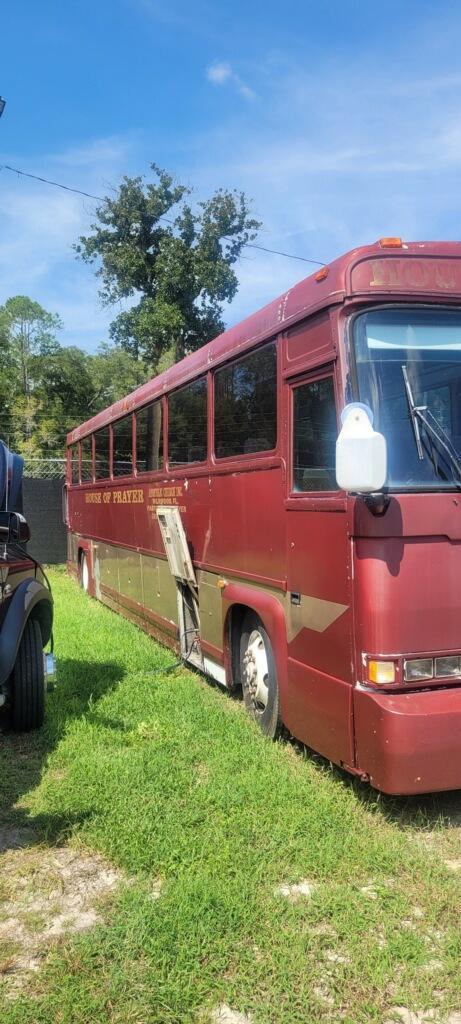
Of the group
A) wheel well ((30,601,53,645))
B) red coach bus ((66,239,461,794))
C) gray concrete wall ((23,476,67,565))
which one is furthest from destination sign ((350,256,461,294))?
gray concrete wall ((23,476,67,565))

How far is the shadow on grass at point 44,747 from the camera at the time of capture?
388 centimetres

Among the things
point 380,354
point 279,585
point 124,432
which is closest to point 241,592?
point 279,585

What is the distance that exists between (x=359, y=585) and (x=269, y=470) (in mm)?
1411

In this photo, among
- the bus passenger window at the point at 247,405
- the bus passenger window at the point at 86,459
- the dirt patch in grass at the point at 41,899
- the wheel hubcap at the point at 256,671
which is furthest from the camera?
the bus passenger window at the point at 86,459

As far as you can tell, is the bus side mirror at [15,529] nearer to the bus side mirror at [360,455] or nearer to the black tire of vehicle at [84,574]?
the bus side mirror at [360,455]

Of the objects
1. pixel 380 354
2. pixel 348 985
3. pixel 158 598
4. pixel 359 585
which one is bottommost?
pixel 348 985

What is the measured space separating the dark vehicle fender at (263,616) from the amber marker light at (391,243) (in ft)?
7.13

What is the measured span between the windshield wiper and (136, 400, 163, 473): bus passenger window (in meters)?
4.36

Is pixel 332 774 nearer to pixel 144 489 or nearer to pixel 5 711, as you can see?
pixel 5 711

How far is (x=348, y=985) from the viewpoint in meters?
2.65

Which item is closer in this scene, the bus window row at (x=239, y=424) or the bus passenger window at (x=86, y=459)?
the bus window row at (x=239, y=424)

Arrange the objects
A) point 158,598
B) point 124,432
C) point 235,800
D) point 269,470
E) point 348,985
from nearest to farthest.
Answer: point 348,985, point 235,800, point 269,470, point 158,598, point 124,432

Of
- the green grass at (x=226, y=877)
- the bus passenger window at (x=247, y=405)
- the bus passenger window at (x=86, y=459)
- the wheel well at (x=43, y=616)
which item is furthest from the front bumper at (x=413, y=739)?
the bus passenger window at (x=86, y=459)

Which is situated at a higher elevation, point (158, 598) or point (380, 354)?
point (380, 354)
